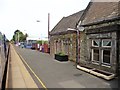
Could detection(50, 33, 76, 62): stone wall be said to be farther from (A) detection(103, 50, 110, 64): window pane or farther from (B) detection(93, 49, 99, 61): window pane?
(A) detection(103, 50, 110, 64): window pane

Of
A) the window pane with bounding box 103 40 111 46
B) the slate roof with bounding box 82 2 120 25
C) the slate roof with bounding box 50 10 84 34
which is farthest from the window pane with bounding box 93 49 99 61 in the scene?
the slate roof with bounding box 50 10 84 34

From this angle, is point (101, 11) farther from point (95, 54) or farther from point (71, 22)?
point (71, 22)

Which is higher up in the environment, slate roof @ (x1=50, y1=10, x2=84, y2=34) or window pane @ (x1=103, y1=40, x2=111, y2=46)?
slate roof @ (x1=50, y1=10, x2=84, y2=34)

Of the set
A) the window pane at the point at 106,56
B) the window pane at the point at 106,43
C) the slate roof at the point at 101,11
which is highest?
the slate roof at the point at 101,11

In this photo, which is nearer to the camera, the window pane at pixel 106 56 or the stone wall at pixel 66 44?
the window pane at pixel 106 56

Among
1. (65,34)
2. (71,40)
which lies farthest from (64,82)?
(65,34)

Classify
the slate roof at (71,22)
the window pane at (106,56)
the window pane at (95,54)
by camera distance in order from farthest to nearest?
the slate roof at (71,22)
the window pane at (95,54)
the window pane at (106,56)

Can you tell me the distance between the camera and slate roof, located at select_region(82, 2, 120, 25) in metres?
13.1

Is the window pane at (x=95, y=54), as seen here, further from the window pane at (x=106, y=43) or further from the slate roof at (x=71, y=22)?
the slate roof at (x=71, y=22)

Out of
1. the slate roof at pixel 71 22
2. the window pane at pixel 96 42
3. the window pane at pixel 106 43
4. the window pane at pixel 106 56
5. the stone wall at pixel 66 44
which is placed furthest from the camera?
the slate roof at pixel 71 22

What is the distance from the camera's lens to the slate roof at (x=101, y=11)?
13081 millimetres

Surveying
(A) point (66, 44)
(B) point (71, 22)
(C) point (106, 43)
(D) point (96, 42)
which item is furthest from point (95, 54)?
(B) point (71, 22)

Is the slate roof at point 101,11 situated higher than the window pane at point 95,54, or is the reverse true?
the slate roof at point 101,11

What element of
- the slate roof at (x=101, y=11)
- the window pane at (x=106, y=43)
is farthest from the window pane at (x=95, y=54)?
the slate roof at (x=101, y=11)
